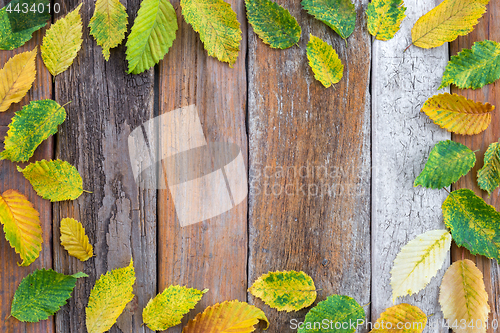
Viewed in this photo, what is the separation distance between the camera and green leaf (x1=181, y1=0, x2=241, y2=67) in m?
0.50

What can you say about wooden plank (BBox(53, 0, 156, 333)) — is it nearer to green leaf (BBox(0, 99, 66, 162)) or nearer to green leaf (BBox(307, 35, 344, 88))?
green leaf (BBox(0, 99, 66, 162))

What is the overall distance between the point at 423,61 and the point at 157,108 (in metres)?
0.48

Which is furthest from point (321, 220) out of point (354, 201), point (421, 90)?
point (421, 90)

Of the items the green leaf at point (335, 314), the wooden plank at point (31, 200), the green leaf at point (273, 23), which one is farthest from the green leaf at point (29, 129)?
the green leaf at point (335, 314)

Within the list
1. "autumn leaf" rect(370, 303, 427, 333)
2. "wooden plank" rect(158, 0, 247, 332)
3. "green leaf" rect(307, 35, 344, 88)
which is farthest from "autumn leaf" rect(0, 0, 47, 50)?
"autumn leaf" rect(370, 303, 427, 333)

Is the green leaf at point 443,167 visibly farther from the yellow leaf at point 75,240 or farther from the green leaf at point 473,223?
the yellow leaf at point 75,240

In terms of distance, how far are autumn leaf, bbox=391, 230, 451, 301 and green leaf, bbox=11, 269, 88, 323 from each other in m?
0.54

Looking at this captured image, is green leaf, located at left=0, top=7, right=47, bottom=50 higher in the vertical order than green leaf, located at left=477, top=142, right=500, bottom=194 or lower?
higher

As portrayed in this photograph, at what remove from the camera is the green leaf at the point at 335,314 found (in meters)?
0.52

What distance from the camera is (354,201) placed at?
55 centimetres

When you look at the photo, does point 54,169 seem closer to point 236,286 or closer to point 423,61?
point 236,286

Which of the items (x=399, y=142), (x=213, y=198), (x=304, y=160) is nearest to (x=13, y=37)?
(x=213, y=198)

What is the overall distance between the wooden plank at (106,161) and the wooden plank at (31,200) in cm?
2

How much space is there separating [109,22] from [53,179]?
0.92ft
